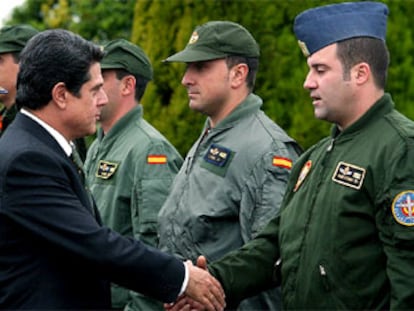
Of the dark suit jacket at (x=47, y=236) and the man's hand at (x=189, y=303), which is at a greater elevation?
the dark suit jacket at (x=47, y=236)

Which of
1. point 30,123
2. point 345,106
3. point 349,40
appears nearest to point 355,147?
→ point 345,106

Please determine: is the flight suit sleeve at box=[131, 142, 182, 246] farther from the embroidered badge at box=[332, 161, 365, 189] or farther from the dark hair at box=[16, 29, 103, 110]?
the embroidered badge at box=[332, 161, 365, 189]

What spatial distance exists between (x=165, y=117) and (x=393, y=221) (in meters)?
4.90

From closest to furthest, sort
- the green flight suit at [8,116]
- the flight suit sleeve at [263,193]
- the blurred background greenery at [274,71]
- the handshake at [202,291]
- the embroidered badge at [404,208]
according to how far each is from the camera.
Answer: the embroidered badge at [404,208], the handshake at [202,291], the flight suit sleeve at [263,193], the green flight suit at [8,116], the blurred background greenery at [274,71]

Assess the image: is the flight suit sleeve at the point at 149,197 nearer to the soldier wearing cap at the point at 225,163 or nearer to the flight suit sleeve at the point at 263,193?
the soldier wearing cap at the point at 225,163

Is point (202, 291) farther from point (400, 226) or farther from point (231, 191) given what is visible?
point (400, 226)

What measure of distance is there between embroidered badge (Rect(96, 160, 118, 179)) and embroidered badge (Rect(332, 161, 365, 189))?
2251mm

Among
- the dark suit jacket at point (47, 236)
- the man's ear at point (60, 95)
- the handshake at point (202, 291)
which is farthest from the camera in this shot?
the handshake at point (202, 291)

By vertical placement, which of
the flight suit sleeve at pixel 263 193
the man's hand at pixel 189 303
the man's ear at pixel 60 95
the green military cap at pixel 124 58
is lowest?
the man's hand at pixel 189 303

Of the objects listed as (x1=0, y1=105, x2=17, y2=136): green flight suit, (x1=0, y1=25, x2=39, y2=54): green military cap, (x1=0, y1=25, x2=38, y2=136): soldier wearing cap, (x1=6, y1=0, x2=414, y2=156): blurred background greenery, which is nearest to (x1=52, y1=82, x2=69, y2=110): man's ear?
(x1=0, y1=105, x2=17, y2=136): green flight suit

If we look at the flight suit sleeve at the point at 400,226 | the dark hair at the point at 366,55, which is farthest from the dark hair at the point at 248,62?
the flight suit sleeve at the point at 400,226

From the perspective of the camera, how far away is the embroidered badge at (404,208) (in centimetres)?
420

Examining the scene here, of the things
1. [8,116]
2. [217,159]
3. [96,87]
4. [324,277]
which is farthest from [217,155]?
[8,116]

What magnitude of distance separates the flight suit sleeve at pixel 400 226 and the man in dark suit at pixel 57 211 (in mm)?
1036
